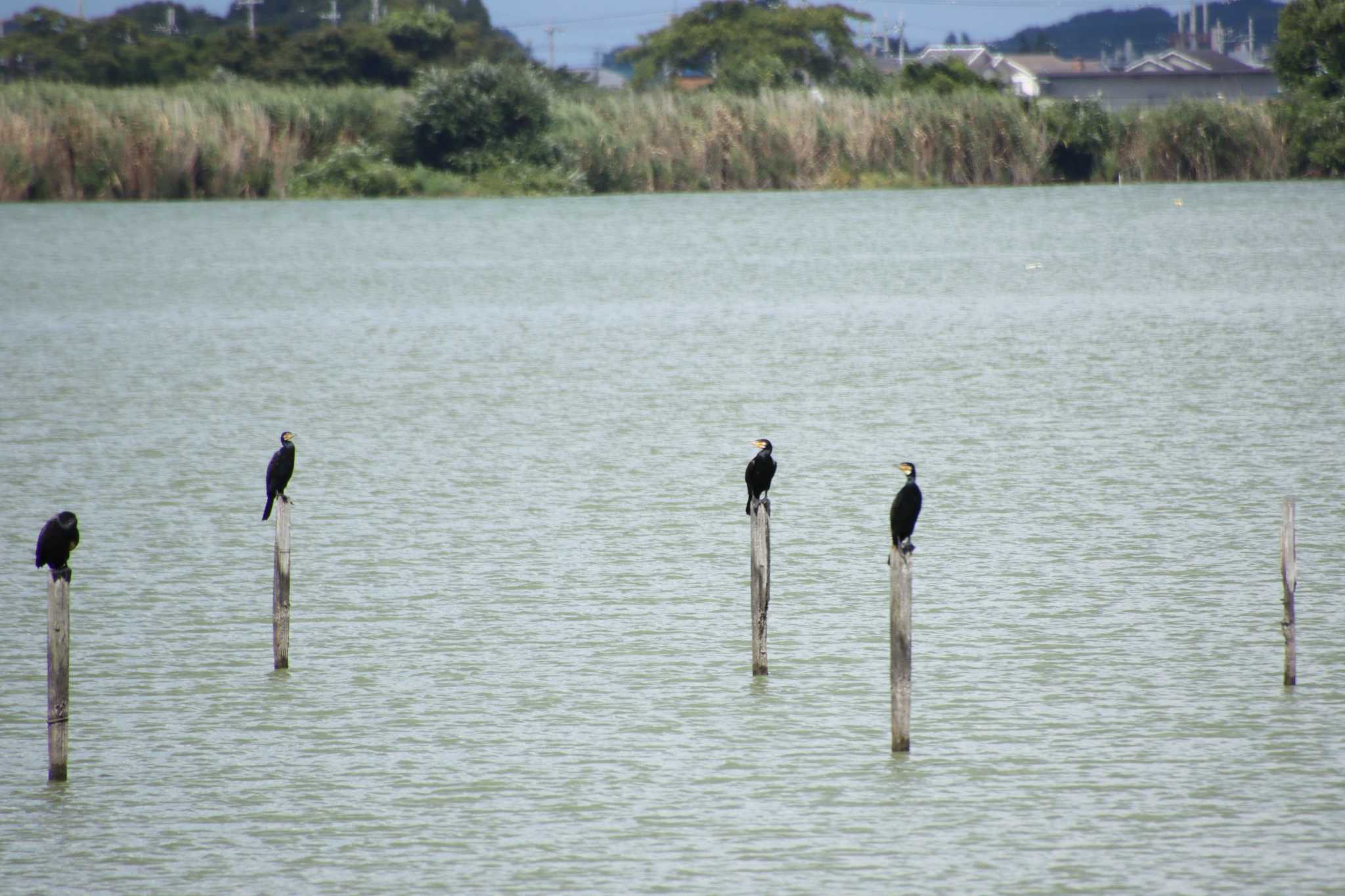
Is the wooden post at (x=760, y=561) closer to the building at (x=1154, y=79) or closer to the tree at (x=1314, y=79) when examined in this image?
the tree at (x=1314, y=79)

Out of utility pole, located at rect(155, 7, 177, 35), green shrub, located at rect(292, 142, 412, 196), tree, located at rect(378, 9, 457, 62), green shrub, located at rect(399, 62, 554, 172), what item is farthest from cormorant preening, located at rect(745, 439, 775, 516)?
utility pole, located at rect(155, 7, 177, 35)

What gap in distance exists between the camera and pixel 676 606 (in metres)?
14.8

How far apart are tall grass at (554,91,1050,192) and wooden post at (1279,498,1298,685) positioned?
162 feet

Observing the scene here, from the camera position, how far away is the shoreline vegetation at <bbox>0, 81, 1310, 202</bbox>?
58.8 metres

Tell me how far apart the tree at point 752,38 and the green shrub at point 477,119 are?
160ft

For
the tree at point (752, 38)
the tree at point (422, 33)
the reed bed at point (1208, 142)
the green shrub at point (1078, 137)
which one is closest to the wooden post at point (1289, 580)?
the green shrub at point (1078, 137)

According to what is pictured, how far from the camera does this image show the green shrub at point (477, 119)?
59750 millimetres

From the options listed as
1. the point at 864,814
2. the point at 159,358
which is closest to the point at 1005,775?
the point at 864,814

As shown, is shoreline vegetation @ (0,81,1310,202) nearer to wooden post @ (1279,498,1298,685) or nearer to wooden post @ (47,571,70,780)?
wooden post @ (47,571,70,780)

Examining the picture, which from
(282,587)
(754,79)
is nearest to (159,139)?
(754,79)

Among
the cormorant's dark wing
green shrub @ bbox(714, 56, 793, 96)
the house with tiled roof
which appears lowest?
the cormorant's dark wing

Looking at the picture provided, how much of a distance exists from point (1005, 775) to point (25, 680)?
248 inches

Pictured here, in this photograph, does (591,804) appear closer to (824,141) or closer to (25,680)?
(25,680)

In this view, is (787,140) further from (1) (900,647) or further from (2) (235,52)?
(1) (900,647)
